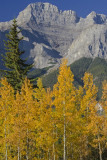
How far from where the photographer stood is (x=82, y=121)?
22.3m

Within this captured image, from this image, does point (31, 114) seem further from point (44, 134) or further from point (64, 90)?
point (64, 90)

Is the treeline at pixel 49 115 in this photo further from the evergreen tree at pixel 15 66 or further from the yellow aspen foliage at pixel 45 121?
the evergreen tree at pixel 15 66

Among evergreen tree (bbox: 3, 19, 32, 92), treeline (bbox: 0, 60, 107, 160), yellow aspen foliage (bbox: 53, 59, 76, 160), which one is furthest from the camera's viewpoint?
evergreen tree (bbox: 3, 19, 32, 92)

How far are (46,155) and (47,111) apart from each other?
9327mm

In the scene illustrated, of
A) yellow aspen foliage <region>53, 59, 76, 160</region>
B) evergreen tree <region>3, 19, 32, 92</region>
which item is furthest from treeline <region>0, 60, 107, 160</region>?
evergreen tree <region>3, 19, 32, 92</region>

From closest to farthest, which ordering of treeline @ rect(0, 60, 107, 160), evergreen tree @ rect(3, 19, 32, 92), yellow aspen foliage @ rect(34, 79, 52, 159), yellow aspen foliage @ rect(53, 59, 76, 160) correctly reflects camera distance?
yellow aspen foliage @ rect(53, 59, 76, 160)
treeline @ rect(0, 60, 107, 160)
yellow aspen foliage @ rect(34, 79, 52, 159)
evergreen tree @ rect(3, 19, 32, 92)

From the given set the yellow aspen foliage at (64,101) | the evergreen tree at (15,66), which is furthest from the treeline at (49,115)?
the evergreen tree at (15,66)

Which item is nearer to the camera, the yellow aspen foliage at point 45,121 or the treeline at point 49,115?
the treeline at point 49,115

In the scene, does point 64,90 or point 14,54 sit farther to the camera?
point 14,54

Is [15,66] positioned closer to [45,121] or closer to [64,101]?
[45,121]

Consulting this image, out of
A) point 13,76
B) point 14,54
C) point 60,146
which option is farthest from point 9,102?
point 60,146

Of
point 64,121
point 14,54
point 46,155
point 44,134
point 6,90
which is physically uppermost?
point 14,54

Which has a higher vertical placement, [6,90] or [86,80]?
[86,80]

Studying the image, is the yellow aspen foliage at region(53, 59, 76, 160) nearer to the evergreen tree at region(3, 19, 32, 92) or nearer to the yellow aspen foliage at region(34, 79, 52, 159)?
the yellow aspen foliage at region(34, 79, 52, 159)
